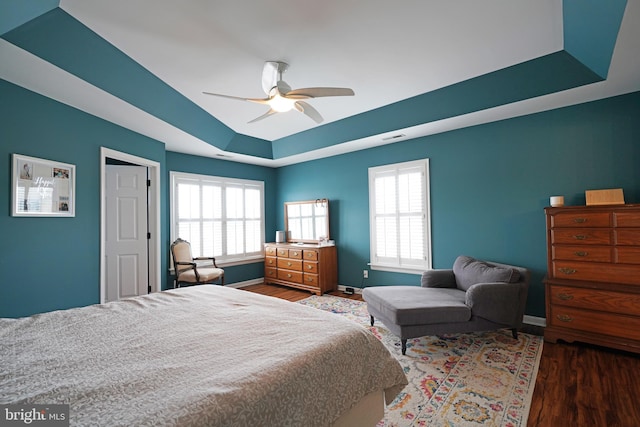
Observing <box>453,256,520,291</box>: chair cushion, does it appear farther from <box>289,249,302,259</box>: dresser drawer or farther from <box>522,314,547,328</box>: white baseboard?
<box>289,249,302,259</box>: dresser drawer

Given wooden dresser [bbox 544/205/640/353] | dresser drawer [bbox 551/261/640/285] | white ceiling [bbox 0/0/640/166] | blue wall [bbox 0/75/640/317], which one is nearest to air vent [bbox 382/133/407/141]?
blue wall [bbox 0/75/640/317]

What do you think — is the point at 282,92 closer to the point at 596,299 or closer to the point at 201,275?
the point at 201,275

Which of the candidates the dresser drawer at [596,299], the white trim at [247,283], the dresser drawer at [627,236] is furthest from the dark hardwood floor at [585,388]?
the white trim at [247,283]

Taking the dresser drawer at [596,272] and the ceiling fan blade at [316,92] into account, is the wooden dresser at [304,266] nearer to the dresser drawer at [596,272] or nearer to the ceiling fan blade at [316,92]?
the ceiling fan blade at [316,92]

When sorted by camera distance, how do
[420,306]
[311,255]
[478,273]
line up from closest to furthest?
[420,306] < [478,273] < [311,255]

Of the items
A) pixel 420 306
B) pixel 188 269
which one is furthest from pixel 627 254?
pixel 188 269

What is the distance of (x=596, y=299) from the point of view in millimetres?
2641

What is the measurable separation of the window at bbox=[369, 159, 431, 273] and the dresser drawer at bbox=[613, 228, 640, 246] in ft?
6.37

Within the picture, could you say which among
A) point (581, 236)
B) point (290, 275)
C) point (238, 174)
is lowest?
point (290, 275)

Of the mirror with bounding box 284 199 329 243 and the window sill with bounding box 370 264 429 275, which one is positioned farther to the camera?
the mirror with bounding box 284 199 329 243

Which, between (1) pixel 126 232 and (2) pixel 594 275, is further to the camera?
(1) pixel 126 232

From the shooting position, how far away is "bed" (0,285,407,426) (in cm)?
94

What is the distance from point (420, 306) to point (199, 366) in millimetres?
2181

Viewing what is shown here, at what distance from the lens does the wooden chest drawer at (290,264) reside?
5219 millimetres
